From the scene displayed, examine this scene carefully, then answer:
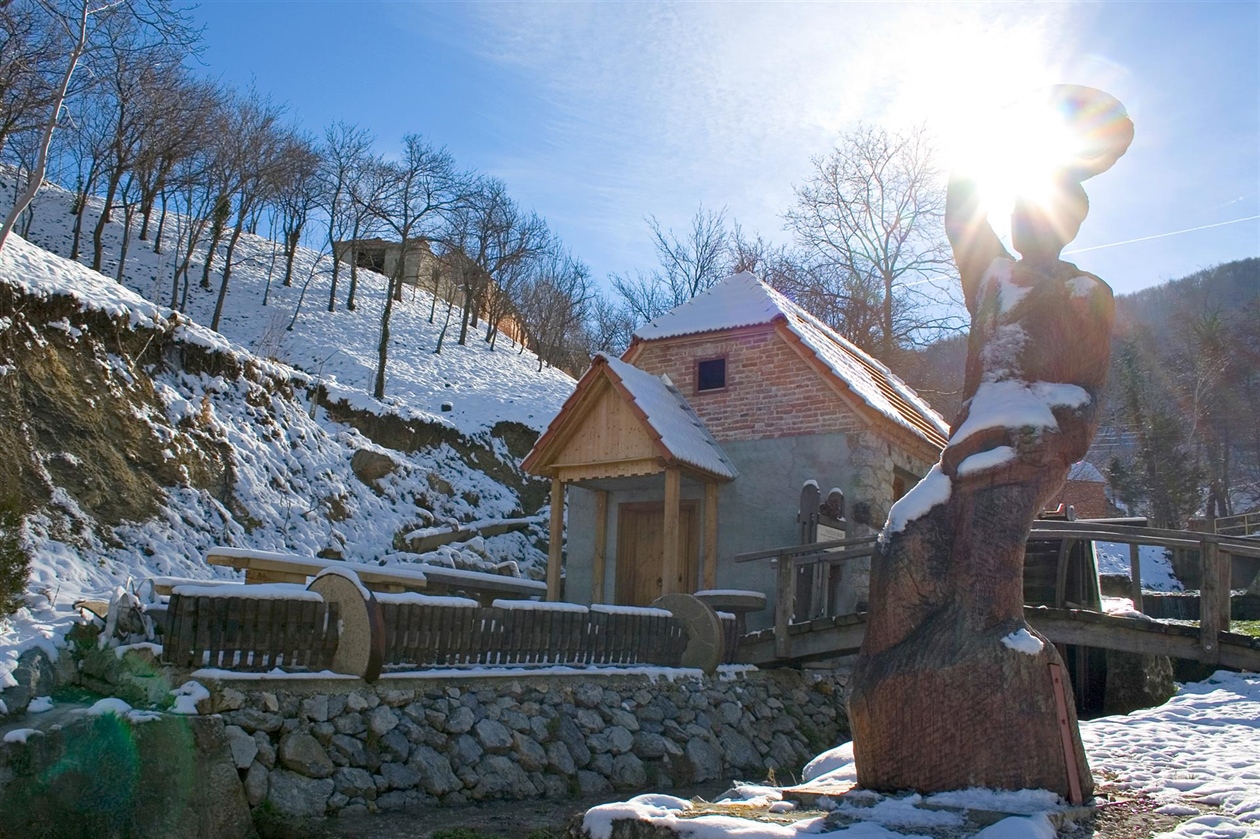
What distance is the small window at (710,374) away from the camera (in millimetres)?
16219

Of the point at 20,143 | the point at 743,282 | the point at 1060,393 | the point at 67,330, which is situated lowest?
the point at 1060,393

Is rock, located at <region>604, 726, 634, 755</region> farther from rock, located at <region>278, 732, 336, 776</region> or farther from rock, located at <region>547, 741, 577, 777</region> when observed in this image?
rock, located at <region>278, 732, 336, 776</region>

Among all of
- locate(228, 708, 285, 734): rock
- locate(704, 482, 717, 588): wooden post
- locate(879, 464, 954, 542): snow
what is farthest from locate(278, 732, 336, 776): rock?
locate(704, 482, 717, 588): wooden post

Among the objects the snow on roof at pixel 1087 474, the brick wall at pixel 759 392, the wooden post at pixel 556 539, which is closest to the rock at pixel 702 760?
the wooden post at pixel 556 539

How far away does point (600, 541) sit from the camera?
15852 mm

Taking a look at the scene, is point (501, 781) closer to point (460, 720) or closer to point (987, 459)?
point (460, 720)

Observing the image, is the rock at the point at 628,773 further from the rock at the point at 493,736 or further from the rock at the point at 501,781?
the rock at the point at 493,736

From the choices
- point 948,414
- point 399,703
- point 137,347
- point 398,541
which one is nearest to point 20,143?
point 137,347

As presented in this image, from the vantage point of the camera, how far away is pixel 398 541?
768 inches

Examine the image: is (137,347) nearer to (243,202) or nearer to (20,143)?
(20,143)

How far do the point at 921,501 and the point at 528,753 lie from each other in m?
4.81

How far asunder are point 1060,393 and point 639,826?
3379 mm

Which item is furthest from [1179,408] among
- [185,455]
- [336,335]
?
[185,455]

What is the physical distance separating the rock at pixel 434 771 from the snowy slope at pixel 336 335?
55.9 ft
